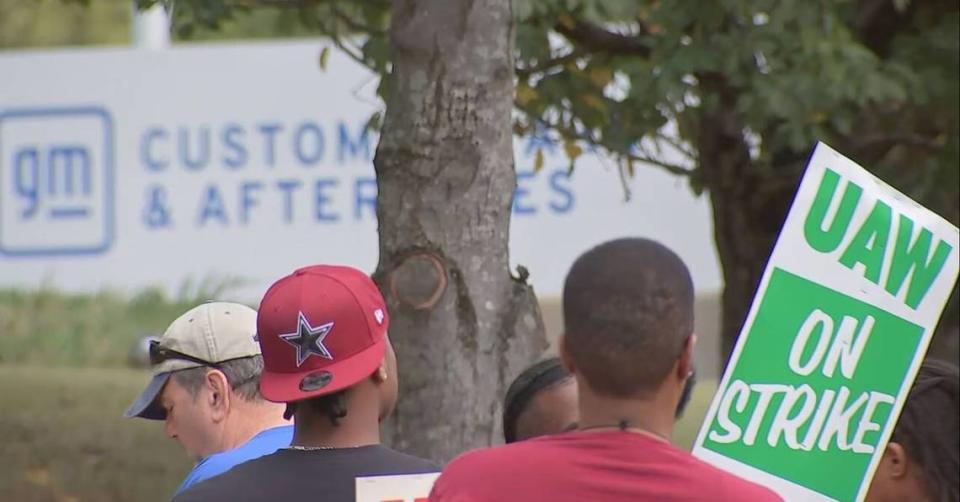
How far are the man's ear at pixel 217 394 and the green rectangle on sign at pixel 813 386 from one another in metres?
1.13

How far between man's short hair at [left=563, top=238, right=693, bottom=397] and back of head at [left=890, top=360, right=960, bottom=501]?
4.14 feet

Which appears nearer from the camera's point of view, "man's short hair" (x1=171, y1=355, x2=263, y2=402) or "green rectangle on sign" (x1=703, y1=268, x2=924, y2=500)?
"green rectangle on sign" (x1=703, y1=268, x2=924, y2=500)

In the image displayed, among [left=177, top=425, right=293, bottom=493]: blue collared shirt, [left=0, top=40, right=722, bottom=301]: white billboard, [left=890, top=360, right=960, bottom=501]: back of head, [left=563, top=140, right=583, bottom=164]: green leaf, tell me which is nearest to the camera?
[left=177, top=425, right=293, bottom=493]: blue collared shirt

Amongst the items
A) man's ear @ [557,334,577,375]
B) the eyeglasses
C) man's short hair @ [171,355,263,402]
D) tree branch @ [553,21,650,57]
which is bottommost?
man's short hair @ [171,355,263,402]

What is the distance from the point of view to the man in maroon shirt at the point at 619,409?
2.58 metres

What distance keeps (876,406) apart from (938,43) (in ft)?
14.6

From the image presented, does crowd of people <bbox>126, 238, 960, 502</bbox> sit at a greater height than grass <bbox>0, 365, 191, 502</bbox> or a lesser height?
greater

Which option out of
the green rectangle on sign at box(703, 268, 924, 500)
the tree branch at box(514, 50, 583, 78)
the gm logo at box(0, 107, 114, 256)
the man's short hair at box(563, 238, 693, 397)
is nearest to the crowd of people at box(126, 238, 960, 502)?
the man's short hair at box(563, 238, 693, 397)

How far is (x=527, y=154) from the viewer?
12.4 meters

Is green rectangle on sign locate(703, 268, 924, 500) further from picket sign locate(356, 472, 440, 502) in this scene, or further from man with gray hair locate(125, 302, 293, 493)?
man with gray hair locate(125, 302, 293, 493)

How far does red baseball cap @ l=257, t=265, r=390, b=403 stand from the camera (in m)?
3.16

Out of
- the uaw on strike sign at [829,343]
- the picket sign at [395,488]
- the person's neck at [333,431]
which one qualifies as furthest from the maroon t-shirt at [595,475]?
the uaw on strike sign at [829,343]

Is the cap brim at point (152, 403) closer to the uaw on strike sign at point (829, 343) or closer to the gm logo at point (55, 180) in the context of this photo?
the uaw on strike sign at point (829, 343)

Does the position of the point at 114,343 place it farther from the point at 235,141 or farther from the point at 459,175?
the point at 459,175
